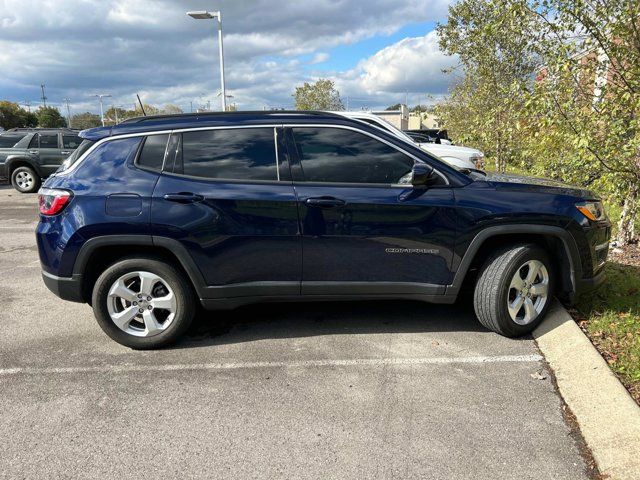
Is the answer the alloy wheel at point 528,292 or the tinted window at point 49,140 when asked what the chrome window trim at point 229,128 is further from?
the tinted window at point 49,140

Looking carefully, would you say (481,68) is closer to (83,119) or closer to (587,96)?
(587,96)

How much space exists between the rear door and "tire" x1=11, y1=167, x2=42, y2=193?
12.7 m

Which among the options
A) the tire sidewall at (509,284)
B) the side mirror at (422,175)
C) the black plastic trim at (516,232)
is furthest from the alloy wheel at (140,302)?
the tire sidewall at (509,284)

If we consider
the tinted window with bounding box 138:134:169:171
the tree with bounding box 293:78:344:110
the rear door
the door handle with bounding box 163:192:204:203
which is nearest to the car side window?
the tinted window with bounding box 138:134:169:171

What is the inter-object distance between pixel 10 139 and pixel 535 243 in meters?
15.3

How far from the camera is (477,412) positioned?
9.81ft

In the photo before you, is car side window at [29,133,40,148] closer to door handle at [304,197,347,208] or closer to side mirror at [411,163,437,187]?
door handle at [304,197,347,208]

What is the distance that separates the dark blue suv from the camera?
3604 millimetres

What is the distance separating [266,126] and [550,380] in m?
2.79

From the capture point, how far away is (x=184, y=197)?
3.57 metres

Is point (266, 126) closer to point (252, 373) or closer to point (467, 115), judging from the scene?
point (252, 373)

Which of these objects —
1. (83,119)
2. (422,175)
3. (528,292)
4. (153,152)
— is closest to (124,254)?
(153,152)

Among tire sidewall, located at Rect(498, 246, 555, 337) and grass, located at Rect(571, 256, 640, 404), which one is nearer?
grass, located at Rect(571, 256, 640, 404)

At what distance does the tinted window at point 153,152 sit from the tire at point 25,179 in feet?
40.8
